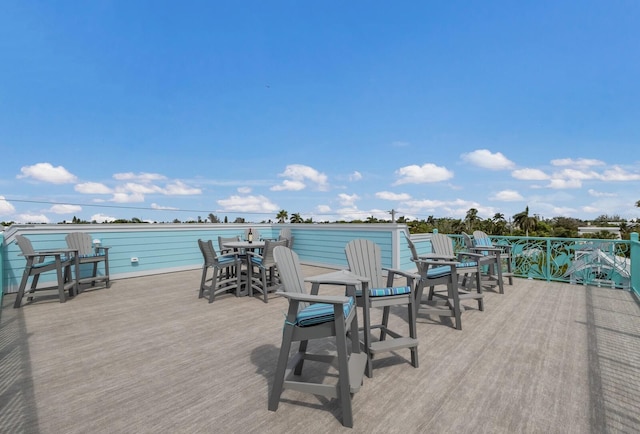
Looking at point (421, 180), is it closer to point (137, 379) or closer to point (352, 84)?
point (352, 84)

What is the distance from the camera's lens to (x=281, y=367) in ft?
5.65

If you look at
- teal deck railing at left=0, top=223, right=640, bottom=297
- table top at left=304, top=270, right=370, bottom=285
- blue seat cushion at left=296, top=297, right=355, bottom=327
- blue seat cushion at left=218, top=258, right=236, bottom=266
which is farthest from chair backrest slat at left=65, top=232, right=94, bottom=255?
blue seat cushion at left=296, top=297, right=355, bottom=327

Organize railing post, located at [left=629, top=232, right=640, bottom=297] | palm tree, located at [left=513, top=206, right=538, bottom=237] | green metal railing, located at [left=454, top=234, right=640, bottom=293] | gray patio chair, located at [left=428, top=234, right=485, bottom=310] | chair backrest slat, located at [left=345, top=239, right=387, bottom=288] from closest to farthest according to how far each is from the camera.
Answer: chair backrest slat, located at [left=345, top=239, right=387, bottom=288], gray patio chair, located at [left=428, top=234, right=485, bottom=310], railing post, located at [left=629, top=232, right=640, bottom=297], green metal railing, located at [left=454, top=234, right=640, bottom=293], palm tree, located at [left=513, top=206, right=538, bottom=237]

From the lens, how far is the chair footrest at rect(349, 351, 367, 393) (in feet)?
5.62

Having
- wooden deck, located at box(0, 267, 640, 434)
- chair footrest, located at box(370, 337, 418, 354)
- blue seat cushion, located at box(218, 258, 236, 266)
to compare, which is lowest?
wooden deck, located at box(0, 267, 640, 434)

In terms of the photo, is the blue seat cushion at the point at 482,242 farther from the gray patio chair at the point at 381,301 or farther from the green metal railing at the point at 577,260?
the gray patio chair at the point at 381,301

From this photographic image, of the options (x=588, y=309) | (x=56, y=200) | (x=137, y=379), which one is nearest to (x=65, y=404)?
(x=137, y=379)

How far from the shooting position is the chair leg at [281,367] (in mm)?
1688

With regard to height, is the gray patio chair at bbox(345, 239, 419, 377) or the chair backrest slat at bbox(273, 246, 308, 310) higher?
the chair backrest slat at bbox(273, 246, 308, 310)

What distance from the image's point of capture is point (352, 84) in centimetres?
1054

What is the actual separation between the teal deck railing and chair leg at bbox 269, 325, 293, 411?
4551 mm

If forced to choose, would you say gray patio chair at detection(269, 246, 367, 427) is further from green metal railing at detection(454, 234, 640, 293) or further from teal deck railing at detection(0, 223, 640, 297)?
green metal railing at detection(454, 234, 640, 293)

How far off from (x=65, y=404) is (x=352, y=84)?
10.9 m

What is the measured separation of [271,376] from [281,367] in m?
0.58
